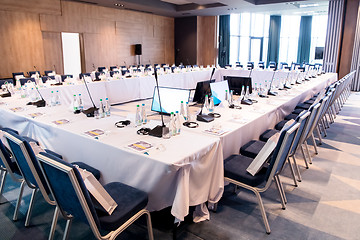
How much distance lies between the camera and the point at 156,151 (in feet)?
7.14

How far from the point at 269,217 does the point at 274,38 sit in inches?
624

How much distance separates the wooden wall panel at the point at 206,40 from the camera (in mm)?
14688

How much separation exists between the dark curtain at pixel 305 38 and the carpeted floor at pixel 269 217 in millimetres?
14610

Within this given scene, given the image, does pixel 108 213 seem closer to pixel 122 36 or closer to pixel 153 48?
pixel 122 36

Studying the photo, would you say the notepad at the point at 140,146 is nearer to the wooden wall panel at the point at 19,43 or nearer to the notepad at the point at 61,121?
the notepad at the point at 61,121

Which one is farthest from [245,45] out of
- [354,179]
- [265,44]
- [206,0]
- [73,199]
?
[73,199]

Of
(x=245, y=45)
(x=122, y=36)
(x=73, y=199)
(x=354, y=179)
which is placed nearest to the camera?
(x=73, y=199)

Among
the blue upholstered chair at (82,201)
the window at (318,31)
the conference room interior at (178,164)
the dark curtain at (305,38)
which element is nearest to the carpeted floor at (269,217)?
the conference room interior at (178,164)

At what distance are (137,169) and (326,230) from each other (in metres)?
1.76

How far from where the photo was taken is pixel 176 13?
43.5 ft

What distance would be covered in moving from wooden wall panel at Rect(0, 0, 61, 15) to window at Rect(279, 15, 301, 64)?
12.8 meters

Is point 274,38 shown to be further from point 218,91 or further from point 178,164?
point 178,164

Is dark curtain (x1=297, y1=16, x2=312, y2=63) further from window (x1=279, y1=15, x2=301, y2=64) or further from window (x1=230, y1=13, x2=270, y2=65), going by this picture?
window (x1=230, y1=13, x2=270, y2=65)

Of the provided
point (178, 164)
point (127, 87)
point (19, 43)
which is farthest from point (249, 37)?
point (178, 164)
